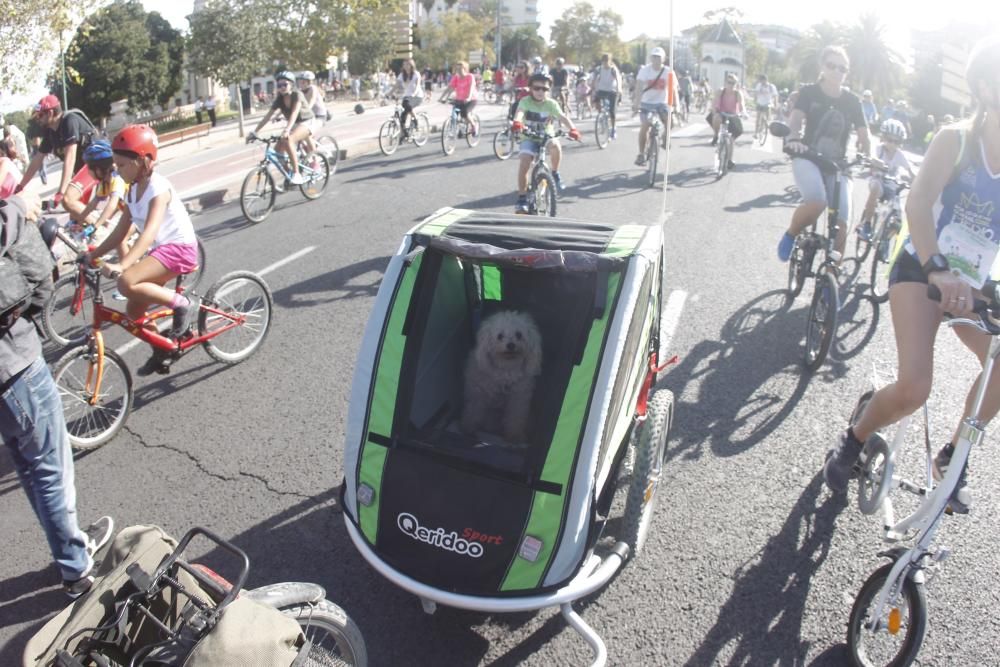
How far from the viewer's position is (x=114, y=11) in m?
48.2

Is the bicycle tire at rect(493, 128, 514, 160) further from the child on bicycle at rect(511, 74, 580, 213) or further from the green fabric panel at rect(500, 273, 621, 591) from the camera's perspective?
the green fabric panel at rect(500, 273, 621, 591)

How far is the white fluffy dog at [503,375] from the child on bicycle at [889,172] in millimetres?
5467

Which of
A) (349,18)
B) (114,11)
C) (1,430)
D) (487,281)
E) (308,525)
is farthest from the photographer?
(114,11)

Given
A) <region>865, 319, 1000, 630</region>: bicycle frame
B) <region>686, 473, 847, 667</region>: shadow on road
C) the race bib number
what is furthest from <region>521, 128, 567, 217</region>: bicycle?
<region>865, 319, 1000, 630</region>: bicycle frame

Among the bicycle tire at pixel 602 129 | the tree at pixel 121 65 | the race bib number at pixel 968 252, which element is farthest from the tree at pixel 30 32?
the tree at pixel 121 65

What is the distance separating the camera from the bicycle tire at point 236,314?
5.22 meters

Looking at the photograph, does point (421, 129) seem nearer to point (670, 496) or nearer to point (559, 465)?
point (670, 496)

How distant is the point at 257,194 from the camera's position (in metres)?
9.66

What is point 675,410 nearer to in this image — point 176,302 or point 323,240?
point 176,302

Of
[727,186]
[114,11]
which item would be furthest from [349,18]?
[727,186]

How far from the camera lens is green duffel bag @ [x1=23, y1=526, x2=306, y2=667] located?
5.77ft

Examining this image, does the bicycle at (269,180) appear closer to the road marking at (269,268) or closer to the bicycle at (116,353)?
the road marking at (269,268)

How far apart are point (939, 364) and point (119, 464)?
5.80 m

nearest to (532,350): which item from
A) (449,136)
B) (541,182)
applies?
(541,182)
